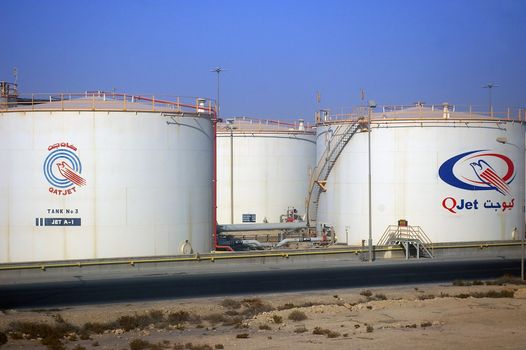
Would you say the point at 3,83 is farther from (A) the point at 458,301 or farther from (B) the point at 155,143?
(A) the point at 458,301

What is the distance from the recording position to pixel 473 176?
1901 inches

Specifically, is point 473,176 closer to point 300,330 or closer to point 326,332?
point 300,330

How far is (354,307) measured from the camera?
28688 millimetres

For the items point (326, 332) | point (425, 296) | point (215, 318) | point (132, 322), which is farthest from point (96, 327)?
point (425, 296)

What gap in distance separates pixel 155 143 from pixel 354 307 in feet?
53.1

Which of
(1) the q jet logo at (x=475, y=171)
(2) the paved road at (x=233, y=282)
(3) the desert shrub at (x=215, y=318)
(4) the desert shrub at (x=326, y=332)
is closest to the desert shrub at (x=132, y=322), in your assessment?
(3) the desert shrub at (x=215, y=318)

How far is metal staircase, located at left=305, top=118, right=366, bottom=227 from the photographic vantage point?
50531 mm

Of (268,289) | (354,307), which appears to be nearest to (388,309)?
(354,307)

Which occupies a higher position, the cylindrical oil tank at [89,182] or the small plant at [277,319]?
the cylindrical oil tank at [89,182]

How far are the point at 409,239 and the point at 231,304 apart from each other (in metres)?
19.8

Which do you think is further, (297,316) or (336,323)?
(297,316)

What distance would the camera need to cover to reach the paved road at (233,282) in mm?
31281

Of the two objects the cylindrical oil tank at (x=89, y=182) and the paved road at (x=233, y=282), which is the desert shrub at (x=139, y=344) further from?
the cylindrical oil tank at (x=89, y=182)

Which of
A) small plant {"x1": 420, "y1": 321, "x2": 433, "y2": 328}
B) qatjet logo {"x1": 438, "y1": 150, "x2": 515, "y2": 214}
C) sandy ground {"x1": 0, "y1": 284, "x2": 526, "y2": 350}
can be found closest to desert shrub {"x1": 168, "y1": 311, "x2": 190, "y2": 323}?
sandy ground {"x1": 0, "y1": 284, "x2": 526, "y2": 350}
